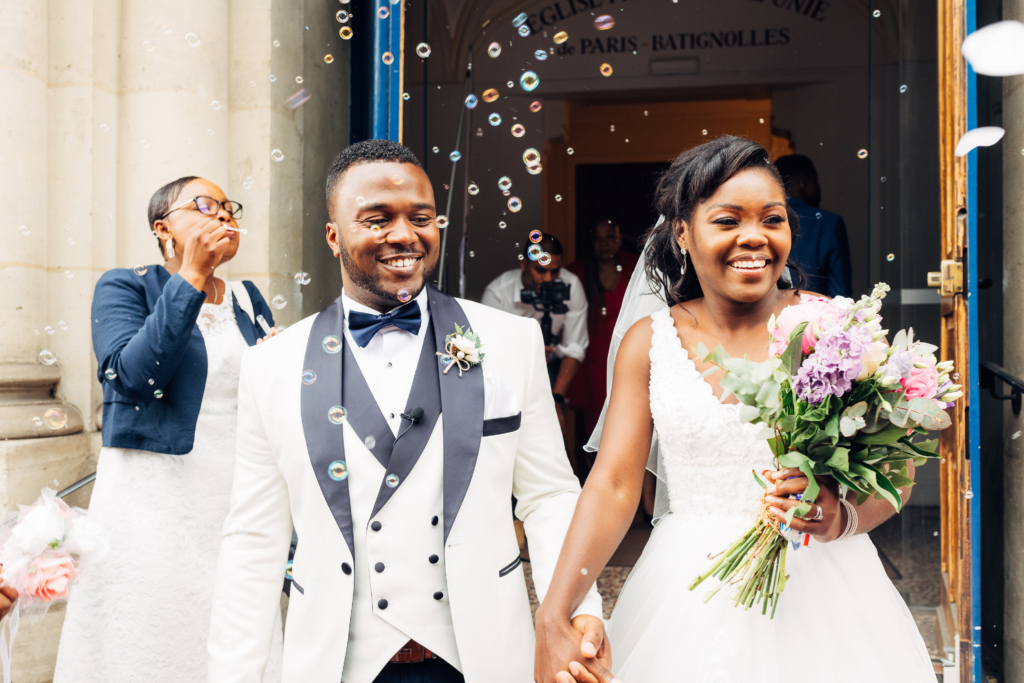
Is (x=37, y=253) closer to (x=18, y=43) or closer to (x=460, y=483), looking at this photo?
(x=18, y=43)

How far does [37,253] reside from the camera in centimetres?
360

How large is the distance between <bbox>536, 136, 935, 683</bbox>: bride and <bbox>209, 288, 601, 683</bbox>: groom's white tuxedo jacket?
0.13 metres

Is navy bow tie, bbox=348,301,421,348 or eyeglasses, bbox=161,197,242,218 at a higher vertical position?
eyeglasses, bbox=161,197,242,218

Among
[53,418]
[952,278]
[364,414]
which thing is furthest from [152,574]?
[952,278]

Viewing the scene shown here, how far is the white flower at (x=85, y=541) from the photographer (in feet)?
6.79

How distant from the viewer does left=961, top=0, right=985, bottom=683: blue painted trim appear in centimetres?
326

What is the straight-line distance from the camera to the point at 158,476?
276 cm

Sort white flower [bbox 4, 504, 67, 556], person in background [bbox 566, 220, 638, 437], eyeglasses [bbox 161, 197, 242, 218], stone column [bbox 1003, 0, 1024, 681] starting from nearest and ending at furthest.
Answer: white flower [bbox 4, 504, 67, 556]
eyeglasses [bbox 161, 197, 242, 218]
stone column [bbox 1003, 0, 1024, 681]
person in background [bbox 566, 220, 638, 437]

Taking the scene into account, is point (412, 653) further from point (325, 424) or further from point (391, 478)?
point (325, 424)

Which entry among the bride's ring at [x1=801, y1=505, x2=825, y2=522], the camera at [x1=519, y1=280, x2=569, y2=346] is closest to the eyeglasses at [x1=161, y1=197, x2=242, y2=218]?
the bride's ring at [x1=801, y1=505, x2=825, y2=522]

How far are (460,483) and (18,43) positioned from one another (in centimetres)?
322

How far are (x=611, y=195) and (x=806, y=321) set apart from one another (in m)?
8.21

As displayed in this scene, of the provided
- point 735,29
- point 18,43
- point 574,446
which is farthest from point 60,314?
A: point 735,29

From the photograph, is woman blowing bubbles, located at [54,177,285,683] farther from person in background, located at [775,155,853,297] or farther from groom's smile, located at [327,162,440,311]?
person in background, located at [775,155,853,297]
